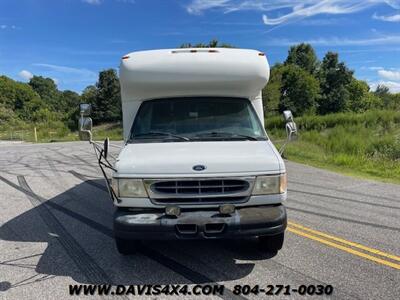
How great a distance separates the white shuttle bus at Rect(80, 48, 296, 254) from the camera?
4.17m

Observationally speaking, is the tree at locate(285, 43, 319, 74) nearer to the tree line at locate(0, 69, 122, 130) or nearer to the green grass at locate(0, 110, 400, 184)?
the tree line at locate(0, 69, 122, 130)

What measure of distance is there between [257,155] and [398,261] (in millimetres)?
2184

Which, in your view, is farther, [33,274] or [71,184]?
[71,184]

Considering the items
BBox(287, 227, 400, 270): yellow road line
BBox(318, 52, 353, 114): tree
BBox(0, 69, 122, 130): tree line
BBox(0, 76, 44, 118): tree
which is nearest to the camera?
BBox(287, 227, 400, 270): yellow road line

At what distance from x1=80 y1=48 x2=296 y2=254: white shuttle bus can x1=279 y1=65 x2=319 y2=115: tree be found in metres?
60.1

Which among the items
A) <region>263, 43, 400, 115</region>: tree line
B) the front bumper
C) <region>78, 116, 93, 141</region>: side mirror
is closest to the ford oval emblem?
the front bumper

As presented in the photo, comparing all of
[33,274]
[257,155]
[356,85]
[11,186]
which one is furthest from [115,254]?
[356,85]

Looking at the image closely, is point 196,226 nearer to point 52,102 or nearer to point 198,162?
point 198,162

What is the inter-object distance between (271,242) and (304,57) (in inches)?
3151

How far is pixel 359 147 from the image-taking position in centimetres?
1728

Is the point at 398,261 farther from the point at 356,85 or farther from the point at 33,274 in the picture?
the point at 356,85

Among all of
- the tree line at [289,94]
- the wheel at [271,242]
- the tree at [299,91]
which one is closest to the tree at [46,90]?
the tree line at [289,94]

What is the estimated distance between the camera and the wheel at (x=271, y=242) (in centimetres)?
477

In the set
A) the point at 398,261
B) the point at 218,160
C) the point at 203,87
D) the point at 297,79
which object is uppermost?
the point at 297,79
